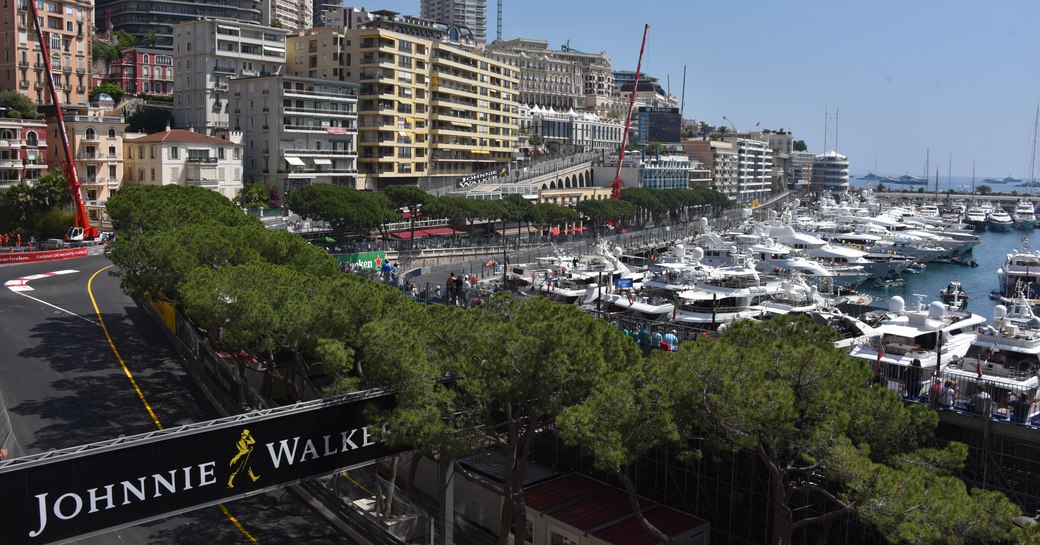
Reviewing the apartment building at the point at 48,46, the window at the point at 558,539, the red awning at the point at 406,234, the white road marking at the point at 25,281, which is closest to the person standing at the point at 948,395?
the window at the point at 558,539

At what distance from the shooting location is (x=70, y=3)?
86875 millimetres

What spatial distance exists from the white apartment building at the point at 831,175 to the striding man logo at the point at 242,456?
185673mm

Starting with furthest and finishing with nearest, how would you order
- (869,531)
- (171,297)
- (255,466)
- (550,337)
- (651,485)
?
(171,297), (651,485), (869,531), (550,337), (255,466)

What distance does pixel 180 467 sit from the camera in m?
15.9

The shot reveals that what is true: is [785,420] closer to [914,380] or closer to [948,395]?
[948,395]

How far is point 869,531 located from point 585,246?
59.3m

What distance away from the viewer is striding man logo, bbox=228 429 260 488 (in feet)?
54.6

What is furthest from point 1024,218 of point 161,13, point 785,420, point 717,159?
point 785,420

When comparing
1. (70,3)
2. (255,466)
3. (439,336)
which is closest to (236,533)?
(255,466)

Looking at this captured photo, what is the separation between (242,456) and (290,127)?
68776mm

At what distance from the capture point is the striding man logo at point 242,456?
54.6ft

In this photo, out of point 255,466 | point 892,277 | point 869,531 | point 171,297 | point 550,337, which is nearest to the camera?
point 255,466

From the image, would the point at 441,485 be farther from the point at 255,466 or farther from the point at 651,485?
the point at 651,485

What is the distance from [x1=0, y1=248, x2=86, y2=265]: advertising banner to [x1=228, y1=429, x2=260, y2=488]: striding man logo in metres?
44.1
